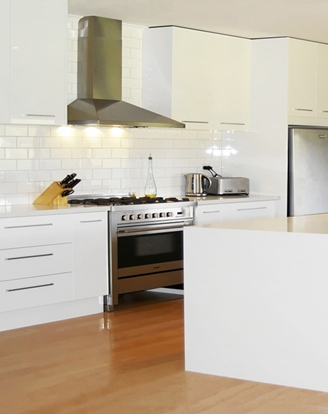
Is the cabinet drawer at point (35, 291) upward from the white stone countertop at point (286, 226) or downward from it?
downward

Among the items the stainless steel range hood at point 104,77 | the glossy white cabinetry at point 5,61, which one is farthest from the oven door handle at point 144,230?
the glossy white cabinetry at point 5,61

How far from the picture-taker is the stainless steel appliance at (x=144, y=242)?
5449 mm

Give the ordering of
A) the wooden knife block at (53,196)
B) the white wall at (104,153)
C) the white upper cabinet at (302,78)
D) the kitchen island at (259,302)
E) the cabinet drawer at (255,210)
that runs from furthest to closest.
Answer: the white upper cabinet at (302,78) → the cabinet drawer at (255,210) → the white wall at (104,153) → the wooden knife block at (53,196) → the kitchen island at (259,302)

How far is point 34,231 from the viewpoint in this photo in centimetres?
492

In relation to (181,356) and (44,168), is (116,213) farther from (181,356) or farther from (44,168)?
(181,356)

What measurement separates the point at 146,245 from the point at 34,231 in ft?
3.65

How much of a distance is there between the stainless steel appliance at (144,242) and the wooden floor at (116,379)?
22.2 inches

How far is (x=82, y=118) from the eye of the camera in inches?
211

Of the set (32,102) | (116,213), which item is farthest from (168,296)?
(32,102)

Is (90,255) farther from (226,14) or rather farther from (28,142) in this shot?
(226,14)

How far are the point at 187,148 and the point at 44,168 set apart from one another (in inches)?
62.9

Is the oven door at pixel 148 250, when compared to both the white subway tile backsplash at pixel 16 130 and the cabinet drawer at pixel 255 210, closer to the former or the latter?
the cabinet drawer at pixel 255 210

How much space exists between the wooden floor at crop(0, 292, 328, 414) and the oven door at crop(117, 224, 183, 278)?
0.65 m

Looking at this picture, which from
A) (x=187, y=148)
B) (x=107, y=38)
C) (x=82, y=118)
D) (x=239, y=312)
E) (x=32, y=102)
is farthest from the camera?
(x=187, y=148)
